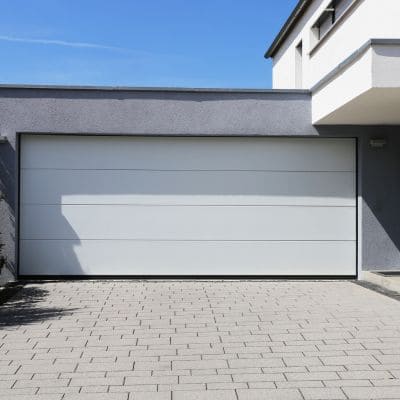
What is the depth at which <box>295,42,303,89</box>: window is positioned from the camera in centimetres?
1464

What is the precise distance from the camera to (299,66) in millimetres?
14914

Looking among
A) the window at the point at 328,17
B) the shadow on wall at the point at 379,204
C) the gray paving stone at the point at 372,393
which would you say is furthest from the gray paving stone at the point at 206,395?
the window at the point at 328,17

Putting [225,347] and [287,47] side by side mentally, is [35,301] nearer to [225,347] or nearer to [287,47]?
[225,347]

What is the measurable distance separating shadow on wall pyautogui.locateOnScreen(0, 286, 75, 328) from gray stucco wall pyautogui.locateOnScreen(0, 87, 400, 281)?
4.07ft

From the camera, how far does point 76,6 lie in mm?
9773

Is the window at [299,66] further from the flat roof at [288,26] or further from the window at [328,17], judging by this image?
the window at [328,17]

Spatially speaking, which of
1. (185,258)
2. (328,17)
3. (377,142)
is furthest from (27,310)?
(328,17)

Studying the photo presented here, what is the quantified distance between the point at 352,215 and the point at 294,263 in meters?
1.21

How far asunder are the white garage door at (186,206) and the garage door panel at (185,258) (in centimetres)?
2

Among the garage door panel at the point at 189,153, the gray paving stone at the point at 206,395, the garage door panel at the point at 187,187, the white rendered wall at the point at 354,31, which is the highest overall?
the white rendered wall at the point at 354,31

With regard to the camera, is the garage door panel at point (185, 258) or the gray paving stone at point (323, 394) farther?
the garage door panel at point (185, 258)

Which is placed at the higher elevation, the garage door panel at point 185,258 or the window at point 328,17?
the window at point 328,17

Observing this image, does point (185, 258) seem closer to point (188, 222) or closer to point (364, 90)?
point (188, 222)

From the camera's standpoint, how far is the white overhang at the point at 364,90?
20.6 ft
